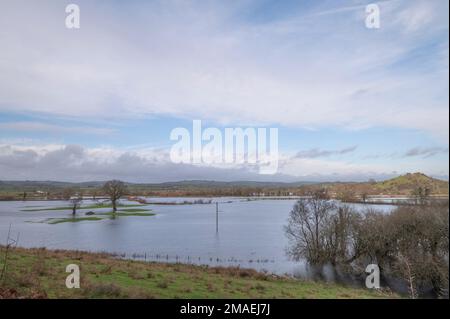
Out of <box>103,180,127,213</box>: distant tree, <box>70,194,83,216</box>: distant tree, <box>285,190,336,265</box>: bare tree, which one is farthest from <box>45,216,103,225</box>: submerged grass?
<box>285,190,336,265</box>: bare tree

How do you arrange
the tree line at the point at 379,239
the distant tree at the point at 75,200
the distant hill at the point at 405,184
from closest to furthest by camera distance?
the distant hill at the point at 405,184 < the tree line at the point at 379,239 < the distant tree at the point at 75,200

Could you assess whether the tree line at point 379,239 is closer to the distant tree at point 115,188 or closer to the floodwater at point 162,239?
the floodwater at point 162,239

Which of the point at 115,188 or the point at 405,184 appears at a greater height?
the point at 405,184

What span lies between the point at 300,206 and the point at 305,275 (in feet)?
19.3

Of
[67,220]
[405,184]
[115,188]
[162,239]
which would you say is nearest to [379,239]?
[405,184]

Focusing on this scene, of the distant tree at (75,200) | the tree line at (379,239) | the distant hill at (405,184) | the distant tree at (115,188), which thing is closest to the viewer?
the distant hill at (405,184)

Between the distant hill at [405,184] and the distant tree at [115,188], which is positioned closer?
the distant hill at [405,184]

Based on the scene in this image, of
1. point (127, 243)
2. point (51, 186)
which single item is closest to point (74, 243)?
point (127, 243)

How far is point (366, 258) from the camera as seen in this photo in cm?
1576

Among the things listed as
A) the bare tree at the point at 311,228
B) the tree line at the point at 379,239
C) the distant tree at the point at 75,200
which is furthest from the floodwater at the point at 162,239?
the tree line at the point at 379,239

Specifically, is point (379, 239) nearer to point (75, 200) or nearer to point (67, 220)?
point (75, 200)

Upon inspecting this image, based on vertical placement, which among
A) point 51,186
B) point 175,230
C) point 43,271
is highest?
point 51,186
